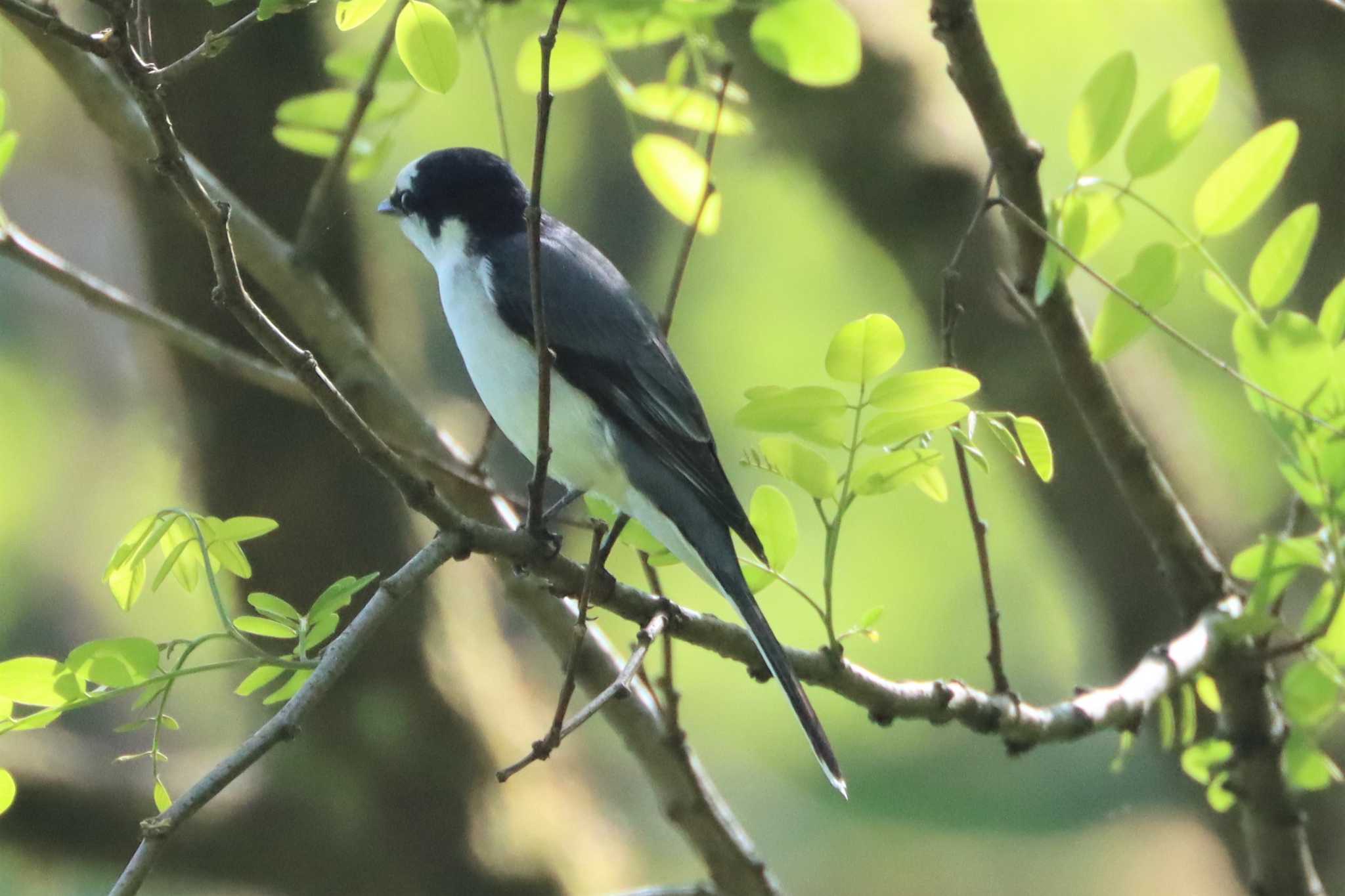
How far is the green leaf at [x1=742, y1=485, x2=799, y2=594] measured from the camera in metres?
1.71

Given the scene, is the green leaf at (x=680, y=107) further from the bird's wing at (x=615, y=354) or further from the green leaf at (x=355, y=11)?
the green leaf at (x=355, y=11)

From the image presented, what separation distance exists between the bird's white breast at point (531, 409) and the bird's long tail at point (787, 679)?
0.40 m

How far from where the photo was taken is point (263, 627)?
1331 mm

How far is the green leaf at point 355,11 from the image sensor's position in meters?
1.36

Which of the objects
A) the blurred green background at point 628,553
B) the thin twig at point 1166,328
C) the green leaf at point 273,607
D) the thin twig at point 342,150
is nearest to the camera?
the green leaf at point 273,607

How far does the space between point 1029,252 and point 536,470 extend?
2.98 feet

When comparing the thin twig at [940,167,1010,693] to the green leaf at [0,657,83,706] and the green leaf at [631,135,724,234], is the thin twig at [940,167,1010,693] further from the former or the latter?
the green leaf at [0,657,83,706]

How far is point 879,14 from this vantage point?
291 cm

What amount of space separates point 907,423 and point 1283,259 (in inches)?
25.7

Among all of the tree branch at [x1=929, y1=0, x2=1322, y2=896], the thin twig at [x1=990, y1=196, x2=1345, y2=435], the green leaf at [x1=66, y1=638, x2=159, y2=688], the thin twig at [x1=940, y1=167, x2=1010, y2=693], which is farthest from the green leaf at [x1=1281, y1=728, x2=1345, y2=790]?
the green leaf at [x1=66, y1=638, x2=159, y2=688]

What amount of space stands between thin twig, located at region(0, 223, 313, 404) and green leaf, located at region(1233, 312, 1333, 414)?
51.8 inches

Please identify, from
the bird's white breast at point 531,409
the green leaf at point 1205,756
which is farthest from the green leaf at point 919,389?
the green leaf at point 1205,756

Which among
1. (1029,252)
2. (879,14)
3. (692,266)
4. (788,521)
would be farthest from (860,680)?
(692,266)

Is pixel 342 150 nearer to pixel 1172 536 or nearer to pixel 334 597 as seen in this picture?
pixel 334 597
